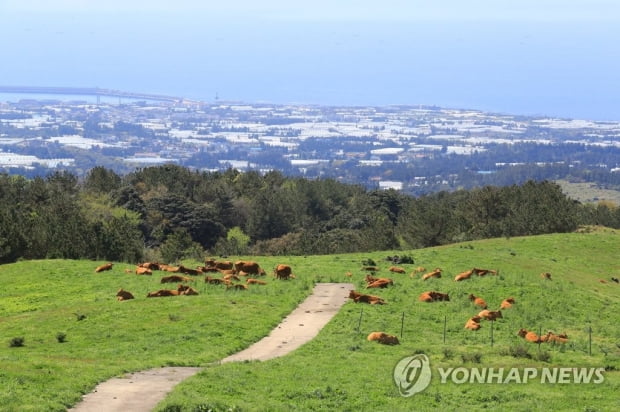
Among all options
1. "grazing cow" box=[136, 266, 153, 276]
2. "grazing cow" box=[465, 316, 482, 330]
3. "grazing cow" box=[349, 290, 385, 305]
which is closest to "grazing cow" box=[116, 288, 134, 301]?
"grazing cow" box=[136, 266, 153, 276]

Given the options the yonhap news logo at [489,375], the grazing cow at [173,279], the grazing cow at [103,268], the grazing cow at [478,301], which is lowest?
the grazing cow at [103,268]

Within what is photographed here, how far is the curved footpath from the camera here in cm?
2138

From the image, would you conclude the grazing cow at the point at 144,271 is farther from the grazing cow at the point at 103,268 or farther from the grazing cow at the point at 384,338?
the grazing cow at the point at 384,338

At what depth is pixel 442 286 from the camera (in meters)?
40.6

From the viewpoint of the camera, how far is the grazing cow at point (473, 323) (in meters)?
33.0

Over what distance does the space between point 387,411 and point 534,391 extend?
4.46 metres

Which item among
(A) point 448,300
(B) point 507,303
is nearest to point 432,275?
(A) point 448,300

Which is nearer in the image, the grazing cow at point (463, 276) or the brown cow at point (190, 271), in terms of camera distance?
the grazing cow at point (463, 276)

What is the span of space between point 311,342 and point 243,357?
9.09 feet

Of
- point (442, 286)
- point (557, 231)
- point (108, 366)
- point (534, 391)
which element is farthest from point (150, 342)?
point (557, 231)

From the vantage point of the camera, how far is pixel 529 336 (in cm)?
3152

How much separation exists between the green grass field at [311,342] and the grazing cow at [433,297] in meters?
0.30

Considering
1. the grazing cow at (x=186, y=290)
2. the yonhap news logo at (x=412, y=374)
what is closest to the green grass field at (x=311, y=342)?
the yonhap news logo at (x=412, y=374)

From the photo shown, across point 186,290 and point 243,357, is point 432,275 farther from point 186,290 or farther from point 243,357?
point 243,357
